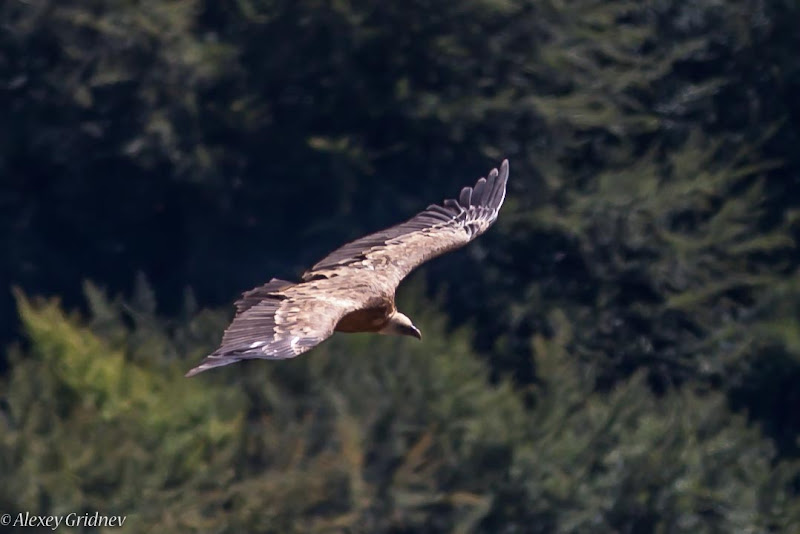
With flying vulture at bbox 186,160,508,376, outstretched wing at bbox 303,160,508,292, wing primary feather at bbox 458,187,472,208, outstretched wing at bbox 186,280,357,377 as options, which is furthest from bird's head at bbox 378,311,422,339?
wing primary feather at bbox 458,187,472,208

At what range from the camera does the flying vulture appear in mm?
7258

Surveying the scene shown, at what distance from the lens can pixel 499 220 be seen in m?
16.8

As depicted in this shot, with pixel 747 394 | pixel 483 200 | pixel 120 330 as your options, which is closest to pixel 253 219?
pixel 120 330

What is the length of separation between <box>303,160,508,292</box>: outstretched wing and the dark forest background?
4.14 meters

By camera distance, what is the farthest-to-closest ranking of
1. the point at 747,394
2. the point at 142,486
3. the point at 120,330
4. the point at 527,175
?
the point at 747,394
the point at 527,175
the point at 120,330
the point at 142,486

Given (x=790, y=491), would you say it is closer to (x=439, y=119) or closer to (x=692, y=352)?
(x=692, y=352)

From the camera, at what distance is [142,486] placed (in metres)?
12.4

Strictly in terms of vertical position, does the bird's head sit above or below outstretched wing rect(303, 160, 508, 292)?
below

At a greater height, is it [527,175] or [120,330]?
[527,175]

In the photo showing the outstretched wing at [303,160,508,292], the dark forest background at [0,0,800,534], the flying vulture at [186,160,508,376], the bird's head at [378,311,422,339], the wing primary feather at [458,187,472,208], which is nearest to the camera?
the flying vulture at [186,160,508,376]

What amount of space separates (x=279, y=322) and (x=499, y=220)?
9.45m

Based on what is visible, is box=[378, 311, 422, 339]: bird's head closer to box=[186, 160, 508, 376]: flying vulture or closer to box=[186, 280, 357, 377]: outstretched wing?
box=[186, 160, 508, 376]: flying vulture

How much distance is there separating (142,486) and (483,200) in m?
3.92

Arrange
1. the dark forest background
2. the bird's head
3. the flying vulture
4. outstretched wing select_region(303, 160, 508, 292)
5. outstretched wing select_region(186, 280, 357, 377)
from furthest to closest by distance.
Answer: the dark forest background < outstretched wing select_region(303, 160, 508, 292) < the bird's head < the flying vulture < outstretched wing select_region(186, 280, 357, 377)
